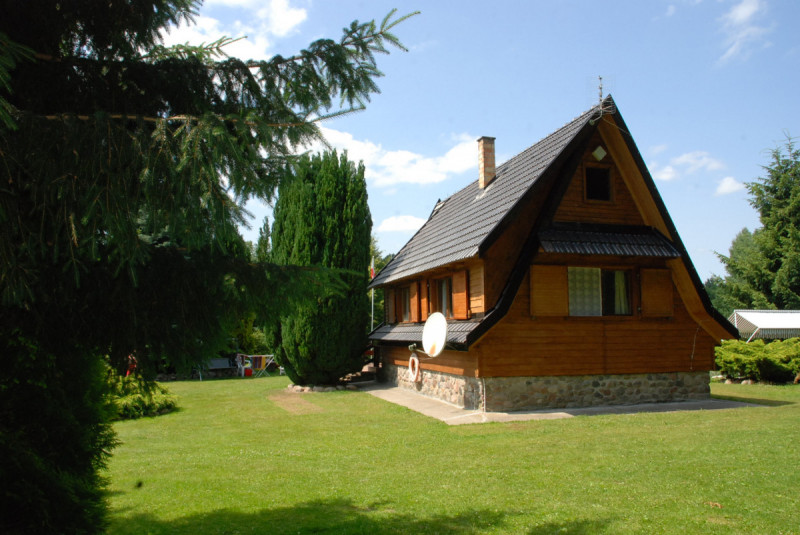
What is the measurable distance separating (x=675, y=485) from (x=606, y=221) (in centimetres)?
838

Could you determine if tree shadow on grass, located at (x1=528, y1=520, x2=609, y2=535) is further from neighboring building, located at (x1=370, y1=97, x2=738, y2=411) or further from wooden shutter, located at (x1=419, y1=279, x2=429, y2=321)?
wooden shutter, located at (x1=419, y1=279, x2=429, y2=321)

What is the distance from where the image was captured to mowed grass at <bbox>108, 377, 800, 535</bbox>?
17.2ft

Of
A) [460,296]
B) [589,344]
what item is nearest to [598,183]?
[589,344]

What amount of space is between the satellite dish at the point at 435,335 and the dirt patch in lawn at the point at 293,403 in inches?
122

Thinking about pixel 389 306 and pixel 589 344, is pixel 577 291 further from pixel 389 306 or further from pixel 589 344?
pixel 389 306

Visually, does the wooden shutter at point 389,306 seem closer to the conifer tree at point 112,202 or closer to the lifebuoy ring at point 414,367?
the lifebuoy ring at point 414,367

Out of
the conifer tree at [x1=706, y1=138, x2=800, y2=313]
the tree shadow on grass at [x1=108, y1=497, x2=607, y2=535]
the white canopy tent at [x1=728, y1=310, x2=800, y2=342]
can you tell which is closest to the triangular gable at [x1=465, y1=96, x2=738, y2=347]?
the tree shadow on grass at [x1=108, y1=497, x2=607, y2=535]

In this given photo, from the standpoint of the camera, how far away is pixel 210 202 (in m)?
3.62

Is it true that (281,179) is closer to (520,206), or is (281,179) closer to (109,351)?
(109,351)

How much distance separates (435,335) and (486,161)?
616cm

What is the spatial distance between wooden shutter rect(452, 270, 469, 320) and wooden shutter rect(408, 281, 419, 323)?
290 centimetres

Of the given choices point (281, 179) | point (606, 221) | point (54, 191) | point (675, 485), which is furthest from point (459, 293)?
point (54, 191)

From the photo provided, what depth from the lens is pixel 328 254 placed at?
17906 mm

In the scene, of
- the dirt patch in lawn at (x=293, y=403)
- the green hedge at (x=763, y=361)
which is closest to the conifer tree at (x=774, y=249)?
the green hedge at (x=763, y=361)
